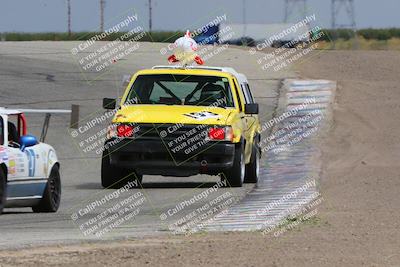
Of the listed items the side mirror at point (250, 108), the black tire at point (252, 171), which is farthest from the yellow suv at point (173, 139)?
the black tire at point (252, 171)

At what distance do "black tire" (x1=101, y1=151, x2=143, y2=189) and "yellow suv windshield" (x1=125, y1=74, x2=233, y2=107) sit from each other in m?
1.11

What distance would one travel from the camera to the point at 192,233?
1305 cm

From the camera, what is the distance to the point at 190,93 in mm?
20625

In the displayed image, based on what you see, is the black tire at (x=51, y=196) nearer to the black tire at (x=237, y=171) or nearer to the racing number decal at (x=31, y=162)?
the racing number decal at (x=31, y=162)

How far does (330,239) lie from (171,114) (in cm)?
756

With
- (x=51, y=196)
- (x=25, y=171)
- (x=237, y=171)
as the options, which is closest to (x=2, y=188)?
(x=25, y=171)

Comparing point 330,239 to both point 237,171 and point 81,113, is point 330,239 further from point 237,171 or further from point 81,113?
point 81,113

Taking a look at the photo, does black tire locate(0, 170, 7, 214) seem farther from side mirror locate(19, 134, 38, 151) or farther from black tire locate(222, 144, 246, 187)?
black tire locate(222, 144, 246, 187)

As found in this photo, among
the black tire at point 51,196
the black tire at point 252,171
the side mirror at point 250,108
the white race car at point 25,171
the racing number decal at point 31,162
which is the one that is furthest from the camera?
the black tire at point 252,171

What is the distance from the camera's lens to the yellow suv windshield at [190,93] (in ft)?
66.5

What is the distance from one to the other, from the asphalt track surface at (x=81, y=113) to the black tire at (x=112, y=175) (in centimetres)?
27

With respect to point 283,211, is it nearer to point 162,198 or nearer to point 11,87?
point 162,198

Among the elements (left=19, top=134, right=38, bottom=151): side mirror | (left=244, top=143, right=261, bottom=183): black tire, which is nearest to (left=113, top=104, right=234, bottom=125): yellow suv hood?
→ (left=244, top=143, right=261, bottom=183): black tire

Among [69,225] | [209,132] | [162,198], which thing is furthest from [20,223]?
[209,132]
